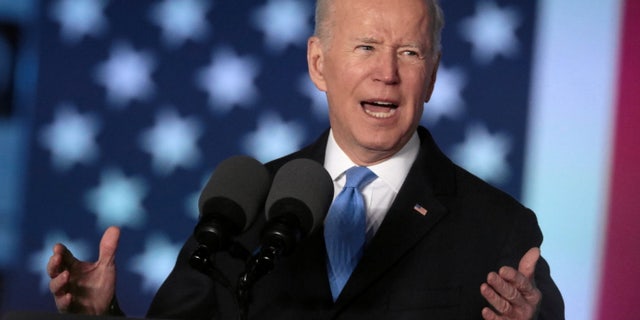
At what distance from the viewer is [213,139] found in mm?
2848

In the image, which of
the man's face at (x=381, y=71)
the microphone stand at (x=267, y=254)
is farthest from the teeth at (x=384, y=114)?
the microphone stand at (x=267, y=254)

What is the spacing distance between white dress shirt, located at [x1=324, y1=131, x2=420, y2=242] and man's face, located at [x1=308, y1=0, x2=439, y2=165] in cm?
3

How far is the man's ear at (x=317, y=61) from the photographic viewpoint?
188 centimetres

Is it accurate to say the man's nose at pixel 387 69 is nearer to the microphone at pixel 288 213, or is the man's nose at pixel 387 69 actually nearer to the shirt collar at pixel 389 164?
the shirt collar at pixel 389 164

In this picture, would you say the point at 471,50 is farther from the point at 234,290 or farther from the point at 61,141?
the point at 234,290

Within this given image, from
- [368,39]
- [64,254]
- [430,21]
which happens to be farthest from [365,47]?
[64,254]

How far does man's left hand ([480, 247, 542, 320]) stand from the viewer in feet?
4.43

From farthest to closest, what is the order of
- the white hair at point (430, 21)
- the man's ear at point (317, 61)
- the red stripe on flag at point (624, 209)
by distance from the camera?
the red stripe on flag at point (624, 209)
the man's ear at point (317, 61)
the white hair at point (430, 21)

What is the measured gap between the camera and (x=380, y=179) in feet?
5.93

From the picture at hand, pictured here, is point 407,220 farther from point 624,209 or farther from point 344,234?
point 624,209

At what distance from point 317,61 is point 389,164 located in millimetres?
254

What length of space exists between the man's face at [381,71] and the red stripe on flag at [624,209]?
45.5 inches

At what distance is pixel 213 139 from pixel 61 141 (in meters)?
0.46

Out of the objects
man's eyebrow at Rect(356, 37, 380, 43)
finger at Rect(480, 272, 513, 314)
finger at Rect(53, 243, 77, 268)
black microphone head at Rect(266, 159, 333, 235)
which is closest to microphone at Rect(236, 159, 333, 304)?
black microphone head at Rect(266, 159, 333, 235)
